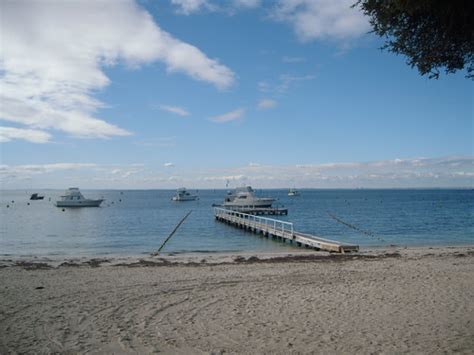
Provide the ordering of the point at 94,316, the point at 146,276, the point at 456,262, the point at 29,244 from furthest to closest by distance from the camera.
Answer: the point at 29,244
the point at 456,262
the point at 146,276
the point at 94,316

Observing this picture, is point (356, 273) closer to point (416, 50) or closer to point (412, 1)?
point (416, 50)

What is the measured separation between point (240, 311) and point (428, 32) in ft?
21.9

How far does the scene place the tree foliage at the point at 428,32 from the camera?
19.9 ft

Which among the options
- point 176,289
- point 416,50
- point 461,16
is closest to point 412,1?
point 461,16

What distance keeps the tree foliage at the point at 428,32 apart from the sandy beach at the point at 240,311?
477cm

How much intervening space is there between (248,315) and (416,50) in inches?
243

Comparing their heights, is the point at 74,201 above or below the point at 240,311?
above

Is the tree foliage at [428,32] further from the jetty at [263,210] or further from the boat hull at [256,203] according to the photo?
the boat hull at [256,203]

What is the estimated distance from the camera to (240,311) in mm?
9047

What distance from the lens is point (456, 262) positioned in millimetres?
16406

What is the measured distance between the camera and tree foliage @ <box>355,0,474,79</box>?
607cm

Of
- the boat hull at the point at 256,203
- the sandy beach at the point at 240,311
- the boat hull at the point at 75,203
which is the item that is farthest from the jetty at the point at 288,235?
the boat hull at the point at 75,203

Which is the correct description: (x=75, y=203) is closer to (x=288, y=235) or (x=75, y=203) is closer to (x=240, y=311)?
(x=288, y=235)

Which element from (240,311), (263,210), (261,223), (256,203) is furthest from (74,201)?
(240,311)
